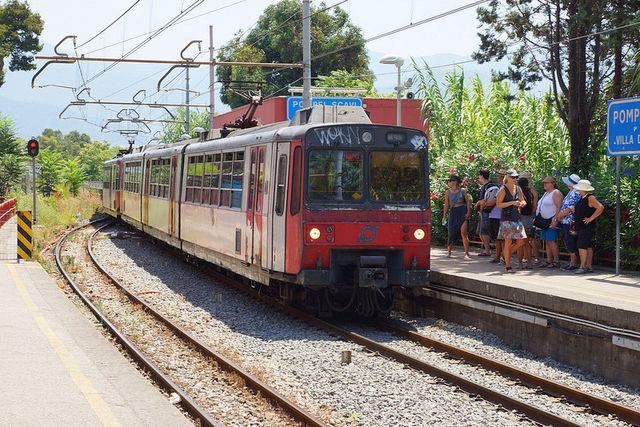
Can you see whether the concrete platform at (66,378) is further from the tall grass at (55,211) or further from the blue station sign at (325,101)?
the blue station sign at (325,101)

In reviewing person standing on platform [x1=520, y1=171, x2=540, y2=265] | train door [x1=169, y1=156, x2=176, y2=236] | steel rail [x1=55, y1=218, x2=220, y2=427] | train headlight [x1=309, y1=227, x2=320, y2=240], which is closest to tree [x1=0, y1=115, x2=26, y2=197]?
train door [x1=169, y1=156, x2=176, y2=236]

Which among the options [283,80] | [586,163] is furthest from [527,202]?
[283,80]

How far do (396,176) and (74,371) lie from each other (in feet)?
17.2

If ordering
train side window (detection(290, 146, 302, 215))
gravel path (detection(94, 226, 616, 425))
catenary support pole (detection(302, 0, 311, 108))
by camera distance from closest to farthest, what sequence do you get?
1. gravel path (detection(94, 226, 616, 425))
2. train side window (detection(290, 146, 302, 215))
3. catenary support pole (detection(302, 0, 311, 108))

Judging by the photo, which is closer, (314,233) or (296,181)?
(314,233)

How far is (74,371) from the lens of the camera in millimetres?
7824

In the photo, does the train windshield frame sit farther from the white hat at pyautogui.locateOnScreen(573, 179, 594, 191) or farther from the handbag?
the handbag

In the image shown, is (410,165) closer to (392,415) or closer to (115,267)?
(392,415)

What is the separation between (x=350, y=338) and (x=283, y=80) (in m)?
42.8

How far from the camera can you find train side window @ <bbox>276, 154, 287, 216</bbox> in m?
10.9

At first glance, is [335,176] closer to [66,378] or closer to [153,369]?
[153,369]

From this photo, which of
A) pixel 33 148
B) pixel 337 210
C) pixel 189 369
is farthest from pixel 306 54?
pixel 189 369

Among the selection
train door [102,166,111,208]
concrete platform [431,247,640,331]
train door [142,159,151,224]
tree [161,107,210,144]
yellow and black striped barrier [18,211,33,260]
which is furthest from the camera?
tree [161,107,210,144]

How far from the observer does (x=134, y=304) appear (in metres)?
13.1
